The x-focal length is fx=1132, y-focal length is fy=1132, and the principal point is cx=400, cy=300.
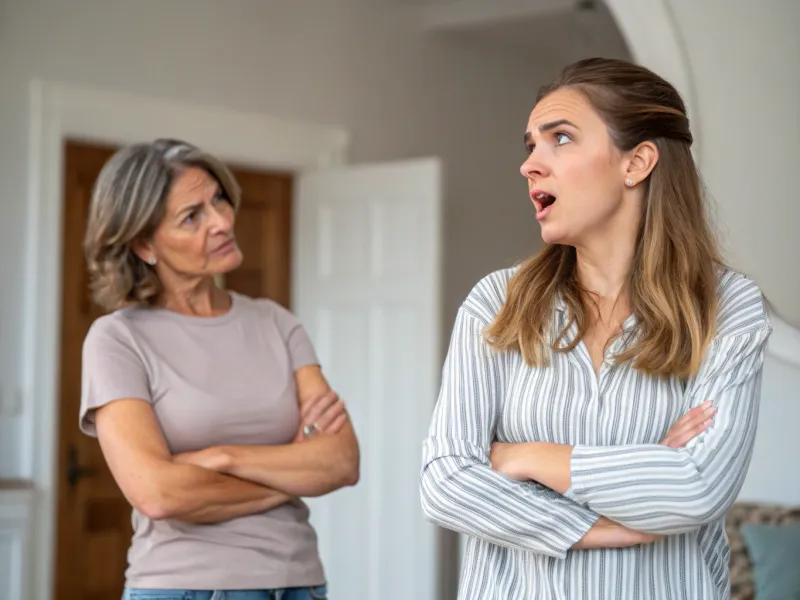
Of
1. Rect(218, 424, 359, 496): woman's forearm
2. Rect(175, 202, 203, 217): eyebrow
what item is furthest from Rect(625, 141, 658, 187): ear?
Rect(175, 202, 203, 217): eyebrow

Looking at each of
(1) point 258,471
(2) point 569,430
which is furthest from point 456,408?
(1) point 258,471

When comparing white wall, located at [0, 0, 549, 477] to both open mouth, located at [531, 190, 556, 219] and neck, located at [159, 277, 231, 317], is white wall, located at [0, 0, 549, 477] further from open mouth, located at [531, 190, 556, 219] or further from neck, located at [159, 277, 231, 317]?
open mouth, located at [531, 190, 556, 219]

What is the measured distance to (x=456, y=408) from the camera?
1739mm

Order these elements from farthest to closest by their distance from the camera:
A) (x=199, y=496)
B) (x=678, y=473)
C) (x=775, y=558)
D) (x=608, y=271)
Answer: (x=775, y=558) < (x=199, y=496) < (x=608, y=271) < (x=678, y=473)

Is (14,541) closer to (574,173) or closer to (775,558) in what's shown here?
(775,558)

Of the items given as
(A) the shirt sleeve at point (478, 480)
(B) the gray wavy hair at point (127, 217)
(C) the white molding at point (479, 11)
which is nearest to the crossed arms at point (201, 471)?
(B) the gray wavy hair at point (127, 217)

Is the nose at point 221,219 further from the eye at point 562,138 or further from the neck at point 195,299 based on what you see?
the eye at point 562,138

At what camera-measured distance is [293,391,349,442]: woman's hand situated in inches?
93.4

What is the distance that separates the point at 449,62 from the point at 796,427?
10.6 feet

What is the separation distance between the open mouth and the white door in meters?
3.08

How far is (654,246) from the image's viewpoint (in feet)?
5.70

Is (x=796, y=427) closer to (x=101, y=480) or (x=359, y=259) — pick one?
(x=359, y=259)

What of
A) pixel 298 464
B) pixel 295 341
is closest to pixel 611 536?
pixel 298 464

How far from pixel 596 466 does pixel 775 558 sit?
77.6 inches
